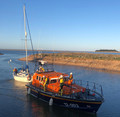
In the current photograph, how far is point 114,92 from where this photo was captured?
705 inches

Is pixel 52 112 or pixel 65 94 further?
pixel 65 94

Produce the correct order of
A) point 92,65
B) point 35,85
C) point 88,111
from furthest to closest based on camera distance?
point 92,65 → point 35,85 → point 88,111

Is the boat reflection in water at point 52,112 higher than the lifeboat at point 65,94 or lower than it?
lower

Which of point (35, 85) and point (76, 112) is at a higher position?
point (35, 85)

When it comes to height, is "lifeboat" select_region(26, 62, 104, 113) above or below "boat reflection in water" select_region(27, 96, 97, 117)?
above

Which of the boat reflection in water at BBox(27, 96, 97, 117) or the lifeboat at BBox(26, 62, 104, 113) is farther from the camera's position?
the boat reflection in water at BBox(27, 96, 97, 117)

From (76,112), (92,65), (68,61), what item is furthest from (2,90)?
(68,61)

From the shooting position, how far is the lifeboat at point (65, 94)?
11.7 meters

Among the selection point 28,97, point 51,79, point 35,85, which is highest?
point 51,79

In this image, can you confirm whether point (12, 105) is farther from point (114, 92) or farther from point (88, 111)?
point (114, 92)

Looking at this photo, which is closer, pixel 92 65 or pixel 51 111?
pixel 51 111

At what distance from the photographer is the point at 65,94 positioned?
12.9 meters

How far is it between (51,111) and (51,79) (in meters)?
3.20

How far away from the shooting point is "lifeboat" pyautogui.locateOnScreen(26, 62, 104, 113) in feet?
38.3
